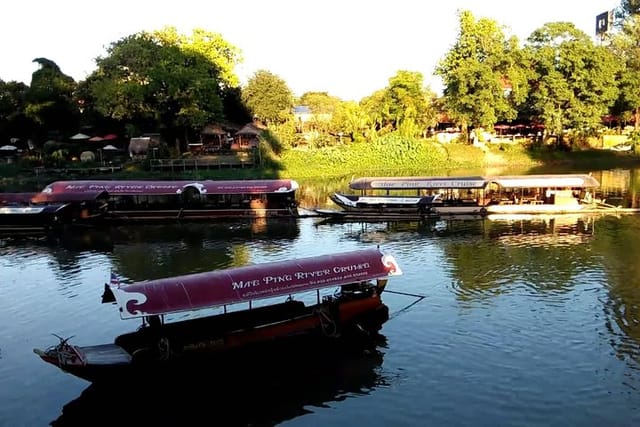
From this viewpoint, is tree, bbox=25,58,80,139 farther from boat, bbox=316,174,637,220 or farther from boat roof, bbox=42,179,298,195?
boat, bbox=316,174,637,220

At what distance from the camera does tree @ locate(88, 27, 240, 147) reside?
72.8 m

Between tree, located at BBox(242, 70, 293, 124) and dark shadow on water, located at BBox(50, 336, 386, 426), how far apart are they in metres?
71.4

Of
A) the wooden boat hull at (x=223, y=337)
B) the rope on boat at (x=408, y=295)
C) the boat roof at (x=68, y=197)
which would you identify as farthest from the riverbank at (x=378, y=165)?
Result: the wooden boat hull at (x=223, y=337)

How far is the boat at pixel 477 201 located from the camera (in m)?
45.4

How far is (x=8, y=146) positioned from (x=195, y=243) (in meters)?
51.9

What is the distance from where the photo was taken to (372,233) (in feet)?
138

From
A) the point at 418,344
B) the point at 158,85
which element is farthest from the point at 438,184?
the point at 158,85

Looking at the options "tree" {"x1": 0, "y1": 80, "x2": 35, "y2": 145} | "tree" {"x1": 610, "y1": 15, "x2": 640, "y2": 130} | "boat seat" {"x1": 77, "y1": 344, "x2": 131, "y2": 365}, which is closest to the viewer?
"boat seat" {"x1": 77, "y1": 344, "x2": 131, "y2": 365}

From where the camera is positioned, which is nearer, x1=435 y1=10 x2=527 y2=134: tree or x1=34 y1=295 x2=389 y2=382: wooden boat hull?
x1=34 y1=295 x2=389 y2=382: wooden boat hull

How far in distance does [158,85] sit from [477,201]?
44.0 m

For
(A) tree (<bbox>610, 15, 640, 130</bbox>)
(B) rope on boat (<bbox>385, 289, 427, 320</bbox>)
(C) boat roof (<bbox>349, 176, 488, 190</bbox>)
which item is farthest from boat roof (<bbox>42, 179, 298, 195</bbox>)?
(A) tree (<bbox>610, 15, 640, 130</bbox>)

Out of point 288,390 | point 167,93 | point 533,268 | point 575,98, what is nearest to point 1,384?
point 288,390

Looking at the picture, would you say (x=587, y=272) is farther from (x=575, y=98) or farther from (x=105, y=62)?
(x=105, y=62)

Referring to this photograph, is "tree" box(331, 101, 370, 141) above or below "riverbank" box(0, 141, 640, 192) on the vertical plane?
above
